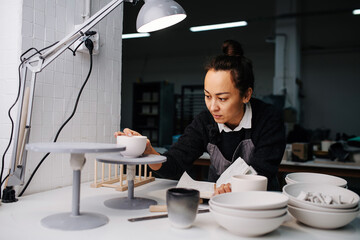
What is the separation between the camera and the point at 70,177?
1530 millimetres

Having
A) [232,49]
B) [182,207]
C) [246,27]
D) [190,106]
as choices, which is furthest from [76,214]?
[190,106]

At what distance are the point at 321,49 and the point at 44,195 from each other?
8.28 m

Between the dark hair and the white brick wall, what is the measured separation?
64 centimetres

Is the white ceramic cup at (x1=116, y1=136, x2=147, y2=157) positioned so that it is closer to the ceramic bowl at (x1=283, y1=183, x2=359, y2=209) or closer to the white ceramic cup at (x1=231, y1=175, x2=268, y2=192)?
the white ceramic cup at (x1=231, y1=175, x2=268, y2=192)

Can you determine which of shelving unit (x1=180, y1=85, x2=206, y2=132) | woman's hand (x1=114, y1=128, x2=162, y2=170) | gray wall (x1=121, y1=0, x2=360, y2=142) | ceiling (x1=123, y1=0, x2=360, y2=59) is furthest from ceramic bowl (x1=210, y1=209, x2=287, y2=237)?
shelving unit (x1=180, y1=85, x2=206, y2=132)

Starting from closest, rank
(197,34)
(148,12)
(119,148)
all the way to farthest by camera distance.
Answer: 1. (119,148)
2. (148,12)
3. (197,34)

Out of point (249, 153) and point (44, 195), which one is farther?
point (249, 153)

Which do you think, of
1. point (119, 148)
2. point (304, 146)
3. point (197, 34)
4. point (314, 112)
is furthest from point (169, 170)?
point (314, 112)

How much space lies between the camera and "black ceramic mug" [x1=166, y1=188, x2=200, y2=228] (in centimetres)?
85

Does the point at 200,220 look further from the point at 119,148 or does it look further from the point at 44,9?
the point at 44,9

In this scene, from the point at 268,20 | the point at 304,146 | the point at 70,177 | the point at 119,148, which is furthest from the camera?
the point at 268,20

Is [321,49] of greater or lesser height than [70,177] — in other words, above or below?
above

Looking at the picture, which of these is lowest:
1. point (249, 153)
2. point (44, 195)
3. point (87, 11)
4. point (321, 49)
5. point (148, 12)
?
point (44, 195)

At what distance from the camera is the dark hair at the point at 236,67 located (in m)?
1.40
